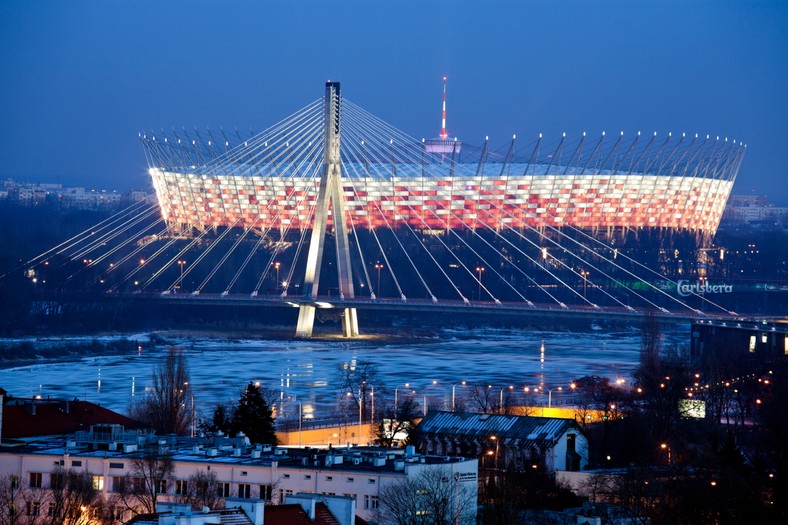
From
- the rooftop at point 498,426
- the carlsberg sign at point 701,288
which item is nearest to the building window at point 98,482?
the rooftop at point 498,426

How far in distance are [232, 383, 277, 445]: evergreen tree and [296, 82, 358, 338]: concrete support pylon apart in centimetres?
3195

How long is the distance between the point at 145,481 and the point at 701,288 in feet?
195

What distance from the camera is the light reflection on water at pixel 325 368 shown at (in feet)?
116

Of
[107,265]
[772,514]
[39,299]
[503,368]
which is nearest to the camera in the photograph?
[772,514]

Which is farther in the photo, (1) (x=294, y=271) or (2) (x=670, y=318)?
(1) (x=294, y=271)

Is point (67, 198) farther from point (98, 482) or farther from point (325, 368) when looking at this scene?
point (98, 482)

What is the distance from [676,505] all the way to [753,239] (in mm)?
82662

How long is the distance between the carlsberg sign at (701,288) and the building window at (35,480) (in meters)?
57.0

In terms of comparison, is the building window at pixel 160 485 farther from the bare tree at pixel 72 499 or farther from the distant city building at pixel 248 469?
the bare tree at pixel 72 499

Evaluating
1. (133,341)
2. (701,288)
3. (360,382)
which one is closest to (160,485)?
(360,382)

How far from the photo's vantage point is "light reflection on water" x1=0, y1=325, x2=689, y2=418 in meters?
35.3

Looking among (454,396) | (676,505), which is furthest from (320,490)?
(454,396)

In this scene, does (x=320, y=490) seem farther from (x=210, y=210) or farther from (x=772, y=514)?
(x=210, y=210)

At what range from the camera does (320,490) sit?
19000 millimetres
